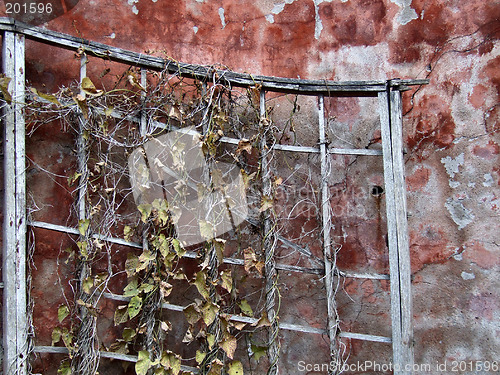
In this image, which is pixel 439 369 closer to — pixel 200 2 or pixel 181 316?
pixel 181 316

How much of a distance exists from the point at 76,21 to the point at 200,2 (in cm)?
76

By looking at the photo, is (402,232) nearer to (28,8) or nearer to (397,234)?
(397,234)

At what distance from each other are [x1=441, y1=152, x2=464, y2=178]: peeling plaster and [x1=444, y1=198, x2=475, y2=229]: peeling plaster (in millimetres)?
166

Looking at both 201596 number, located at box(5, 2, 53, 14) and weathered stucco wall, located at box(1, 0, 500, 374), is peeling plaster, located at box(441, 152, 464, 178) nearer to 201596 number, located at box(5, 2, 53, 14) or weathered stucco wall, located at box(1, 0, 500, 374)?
weathered stucco wall, located at box(1, 0, 500, 374)

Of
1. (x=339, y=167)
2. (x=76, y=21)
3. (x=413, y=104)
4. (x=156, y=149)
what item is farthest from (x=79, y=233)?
(x=413, y=104)

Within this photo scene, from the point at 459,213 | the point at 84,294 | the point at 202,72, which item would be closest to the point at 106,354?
the point at 84,294

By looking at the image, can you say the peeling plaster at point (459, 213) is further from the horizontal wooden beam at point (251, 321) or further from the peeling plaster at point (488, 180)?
the horizontal wooden beam at point (251, 321)

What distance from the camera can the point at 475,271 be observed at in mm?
2262

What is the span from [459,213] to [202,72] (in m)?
1.73

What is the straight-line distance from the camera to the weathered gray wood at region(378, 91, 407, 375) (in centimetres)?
198

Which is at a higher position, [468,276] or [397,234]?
[397,234]

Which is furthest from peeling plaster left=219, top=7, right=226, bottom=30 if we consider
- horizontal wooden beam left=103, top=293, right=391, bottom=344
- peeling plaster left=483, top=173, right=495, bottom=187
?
peeling plaster left=483, top=173, right=495, bottom=187

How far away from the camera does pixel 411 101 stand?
238cm

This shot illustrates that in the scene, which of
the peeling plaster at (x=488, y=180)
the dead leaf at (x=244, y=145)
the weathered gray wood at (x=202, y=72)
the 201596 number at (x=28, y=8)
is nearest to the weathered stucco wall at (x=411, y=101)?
the peeling plaster at (x=488, y=180)
